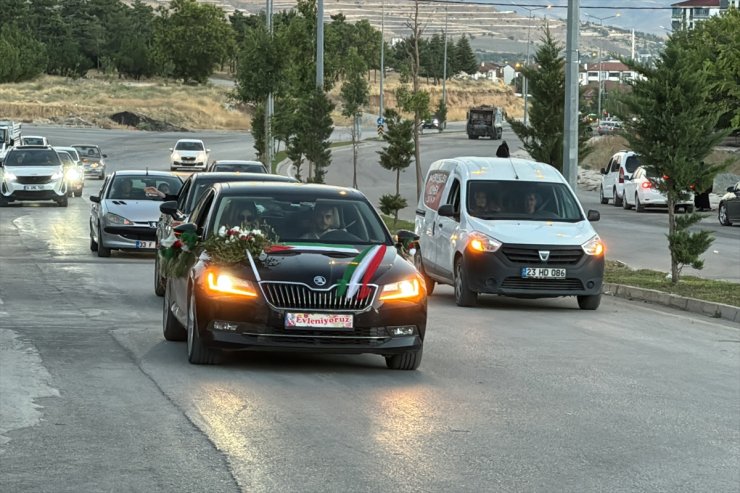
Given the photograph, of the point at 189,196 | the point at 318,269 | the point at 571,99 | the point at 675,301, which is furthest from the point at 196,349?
the point at 571,99

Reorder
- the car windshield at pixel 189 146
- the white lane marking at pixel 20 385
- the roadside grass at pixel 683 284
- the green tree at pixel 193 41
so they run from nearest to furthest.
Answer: the white lane marking at pixel 20 385, the roadside grass at pixel 683 284, the car windshield at pixel 189 146, the green tree at pixel 193 41

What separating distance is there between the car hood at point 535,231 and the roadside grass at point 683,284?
198 cm

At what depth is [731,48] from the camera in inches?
2152

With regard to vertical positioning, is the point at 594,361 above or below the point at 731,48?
below

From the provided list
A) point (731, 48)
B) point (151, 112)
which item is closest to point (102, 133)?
point (151, 112)

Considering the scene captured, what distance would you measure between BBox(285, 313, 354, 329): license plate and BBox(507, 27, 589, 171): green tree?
2029 cm

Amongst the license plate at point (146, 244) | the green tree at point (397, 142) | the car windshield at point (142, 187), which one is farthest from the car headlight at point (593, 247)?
the green tree at point (397, 142)

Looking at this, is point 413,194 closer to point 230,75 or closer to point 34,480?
point 34,480

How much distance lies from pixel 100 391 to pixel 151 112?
123085mm

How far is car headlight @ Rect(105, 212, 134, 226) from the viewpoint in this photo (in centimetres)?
2633

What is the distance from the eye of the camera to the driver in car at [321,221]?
43.5 ft

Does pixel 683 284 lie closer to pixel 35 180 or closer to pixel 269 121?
pixel 35 180

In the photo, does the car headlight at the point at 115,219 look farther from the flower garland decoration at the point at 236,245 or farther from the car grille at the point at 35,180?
the car grille at the point at 35,180

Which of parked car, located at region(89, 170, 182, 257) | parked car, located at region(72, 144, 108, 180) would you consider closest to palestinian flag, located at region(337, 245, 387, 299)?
parked car, located at region(89, 170, 182, 257)
